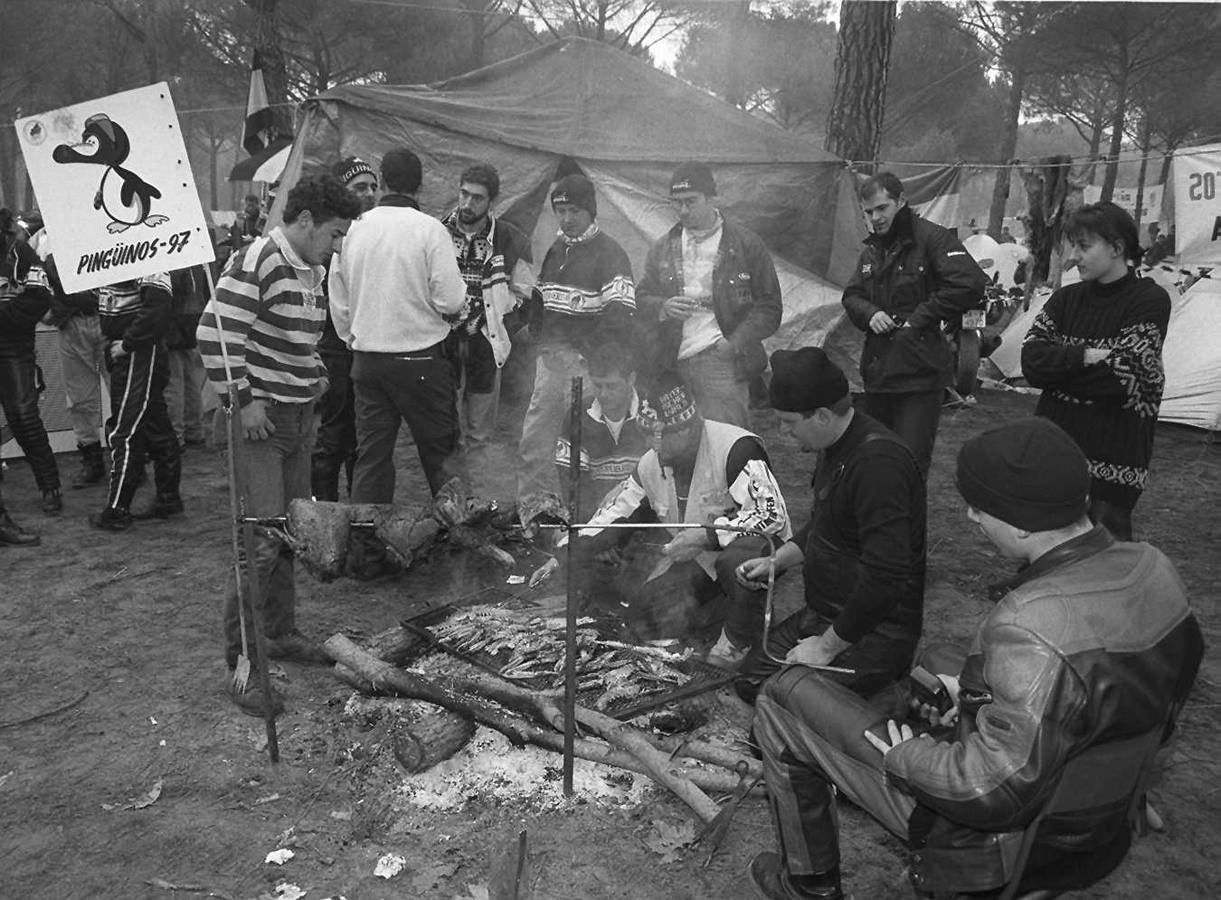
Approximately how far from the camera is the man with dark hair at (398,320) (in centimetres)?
502

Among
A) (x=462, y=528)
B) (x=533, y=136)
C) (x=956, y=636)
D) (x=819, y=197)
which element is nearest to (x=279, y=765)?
(x=462, y=528)

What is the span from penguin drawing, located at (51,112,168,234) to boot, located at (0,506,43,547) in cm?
316

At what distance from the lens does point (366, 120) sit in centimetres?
771

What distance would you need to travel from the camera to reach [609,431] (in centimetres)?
515

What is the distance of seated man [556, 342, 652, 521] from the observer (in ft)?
16.3

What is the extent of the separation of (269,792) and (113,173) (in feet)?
8.21

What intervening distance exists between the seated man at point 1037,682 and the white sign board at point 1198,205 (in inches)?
418

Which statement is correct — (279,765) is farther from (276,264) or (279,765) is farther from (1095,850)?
(1095,850)

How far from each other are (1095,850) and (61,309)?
7306mm

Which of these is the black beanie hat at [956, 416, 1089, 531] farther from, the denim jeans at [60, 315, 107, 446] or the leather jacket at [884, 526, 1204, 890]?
the denim jeans at [60, 315, 107, 446]

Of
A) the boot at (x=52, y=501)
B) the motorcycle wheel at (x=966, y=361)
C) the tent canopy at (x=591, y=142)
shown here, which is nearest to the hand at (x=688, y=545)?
the boot at (x=52, y=501)

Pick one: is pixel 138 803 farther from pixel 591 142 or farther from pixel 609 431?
pixel 591 142

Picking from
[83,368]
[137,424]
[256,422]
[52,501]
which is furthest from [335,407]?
[83,368]

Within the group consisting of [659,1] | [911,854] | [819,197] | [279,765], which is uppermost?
[659,1]
